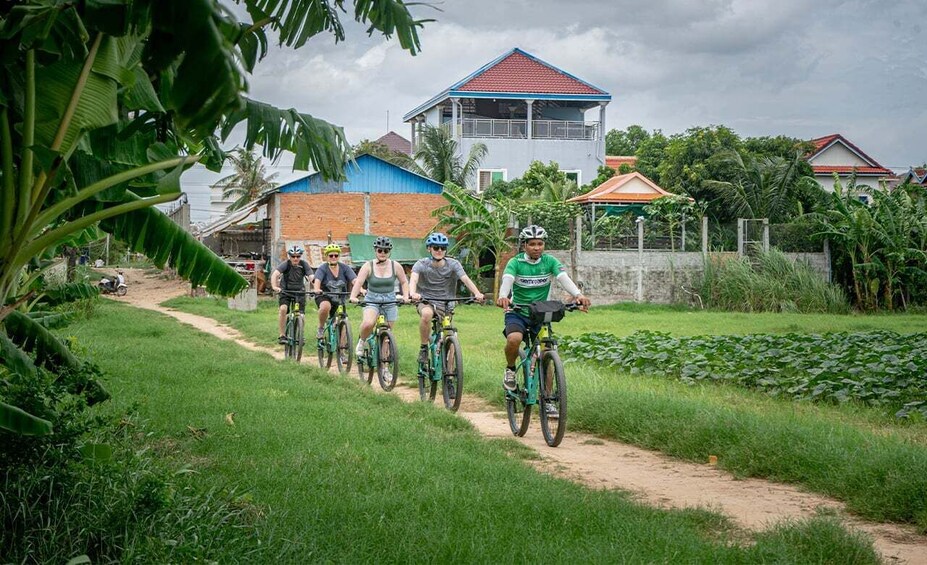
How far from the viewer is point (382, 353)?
1298 cm

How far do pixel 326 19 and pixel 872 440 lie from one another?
18.1 ft

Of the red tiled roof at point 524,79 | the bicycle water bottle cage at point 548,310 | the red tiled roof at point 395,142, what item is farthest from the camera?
the red tiled roof at point 395,142

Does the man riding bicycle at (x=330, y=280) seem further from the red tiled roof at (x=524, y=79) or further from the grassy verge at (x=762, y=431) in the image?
the red tiled roof at (x=524, y=79)

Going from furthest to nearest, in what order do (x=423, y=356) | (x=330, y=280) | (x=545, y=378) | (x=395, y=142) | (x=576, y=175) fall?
(x=395, y=142)
(x=576, y=175)
(x=330, y=280)
(x=423, y=356)
(x=545, y=378)

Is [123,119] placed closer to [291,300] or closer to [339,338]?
[339,338]

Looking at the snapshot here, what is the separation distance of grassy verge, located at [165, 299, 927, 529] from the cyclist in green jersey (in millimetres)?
1152

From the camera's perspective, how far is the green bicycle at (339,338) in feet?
47.9

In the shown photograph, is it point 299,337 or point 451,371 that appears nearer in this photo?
point 451,371

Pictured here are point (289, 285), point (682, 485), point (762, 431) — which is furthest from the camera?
point (289, 285)

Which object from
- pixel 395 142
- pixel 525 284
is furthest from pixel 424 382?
pixel 395 142

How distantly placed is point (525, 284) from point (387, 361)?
341 centimetres

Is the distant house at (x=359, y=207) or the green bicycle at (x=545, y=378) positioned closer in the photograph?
the green bicycle at (x=545, y=378)

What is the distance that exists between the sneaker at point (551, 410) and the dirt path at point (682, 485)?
1.04 feet

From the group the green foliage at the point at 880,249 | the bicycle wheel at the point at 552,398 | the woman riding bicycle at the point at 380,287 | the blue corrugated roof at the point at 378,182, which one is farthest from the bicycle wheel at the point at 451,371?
the blue corrugated roof at the point at 378,182
